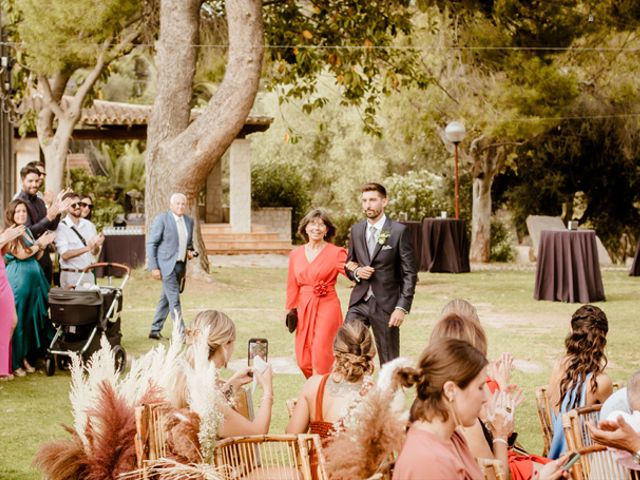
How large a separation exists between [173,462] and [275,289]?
45.6 ft

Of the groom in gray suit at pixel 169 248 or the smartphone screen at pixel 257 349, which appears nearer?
the smartphone screen at pixel 257 349

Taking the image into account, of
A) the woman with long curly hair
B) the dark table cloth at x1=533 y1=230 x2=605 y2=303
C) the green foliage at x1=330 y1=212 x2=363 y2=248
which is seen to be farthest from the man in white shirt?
the green foliage at x1=330 y1=212 x2=363 y2=248

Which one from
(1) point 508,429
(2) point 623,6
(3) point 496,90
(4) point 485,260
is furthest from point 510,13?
(1) point 508,429

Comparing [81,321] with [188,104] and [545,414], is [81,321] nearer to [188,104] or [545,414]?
[545,414]

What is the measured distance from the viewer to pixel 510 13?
1909cm

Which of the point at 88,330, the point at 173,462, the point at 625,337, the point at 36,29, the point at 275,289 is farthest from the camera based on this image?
the point at 36,29

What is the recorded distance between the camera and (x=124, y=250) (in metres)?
21.0

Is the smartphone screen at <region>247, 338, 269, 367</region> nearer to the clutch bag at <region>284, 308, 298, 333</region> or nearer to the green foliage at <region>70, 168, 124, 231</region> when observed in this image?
the clutch bag at <region>284, 308, 298, 333</region>

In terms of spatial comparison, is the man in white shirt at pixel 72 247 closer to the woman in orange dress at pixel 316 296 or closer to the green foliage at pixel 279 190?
the woman in orange dress at pixel 316 296

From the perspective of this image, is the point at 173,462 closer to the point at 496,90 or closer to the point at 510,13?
the point at 510,13

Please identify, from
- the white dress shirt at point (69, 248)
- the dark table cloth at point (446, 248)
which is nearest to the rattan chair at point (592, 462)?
the white dress shirt at point (69, 248)

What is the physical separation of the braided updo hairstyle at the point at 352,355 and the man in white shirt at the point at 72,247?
6.00 meters

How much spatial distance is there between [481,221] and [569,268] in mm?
11736

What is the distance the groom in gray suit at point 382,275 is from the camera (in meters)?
7.77
